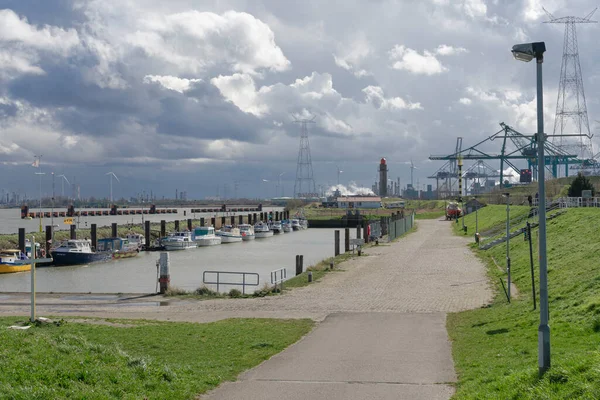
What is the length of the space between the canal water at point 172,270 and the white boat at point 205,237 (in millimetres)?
2813

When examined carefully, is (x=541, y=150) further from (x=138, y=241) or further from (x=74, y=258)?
(x=138, y=241)

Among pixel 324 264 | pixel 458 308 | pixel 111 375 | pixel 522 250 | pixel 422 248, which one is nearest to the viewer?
pixel 111 375

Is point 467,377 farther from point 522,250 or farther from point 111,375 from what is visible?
point 522,250

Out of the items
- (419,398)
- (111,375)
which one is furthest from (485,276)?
(111,375)

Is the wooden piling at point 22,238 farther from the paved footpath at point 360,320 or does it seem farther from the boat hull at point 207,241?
the paved footpath at point 360,320

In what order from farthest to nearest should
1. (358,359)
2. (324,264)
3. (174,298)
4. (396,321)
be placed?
(324,264)
(174,298)
(396,321)
(358,359)

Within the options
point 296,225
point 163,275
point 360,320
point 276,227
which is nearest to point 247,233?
point 276,227

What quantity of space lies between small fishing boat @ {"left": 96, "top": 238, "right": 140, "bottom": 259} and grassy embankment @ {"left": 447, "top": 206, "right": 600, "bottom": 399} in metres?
46.5

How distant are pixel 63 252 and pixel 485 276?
3939 cm

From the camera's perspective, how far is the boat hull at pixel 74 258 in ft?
197

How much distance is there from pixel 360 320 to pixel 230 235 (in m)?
76.3

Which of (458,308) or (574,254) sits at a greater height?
(574,254)

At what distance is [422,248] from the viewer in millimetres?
59344

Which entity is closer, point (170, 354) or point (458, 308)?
point (170, 354)
